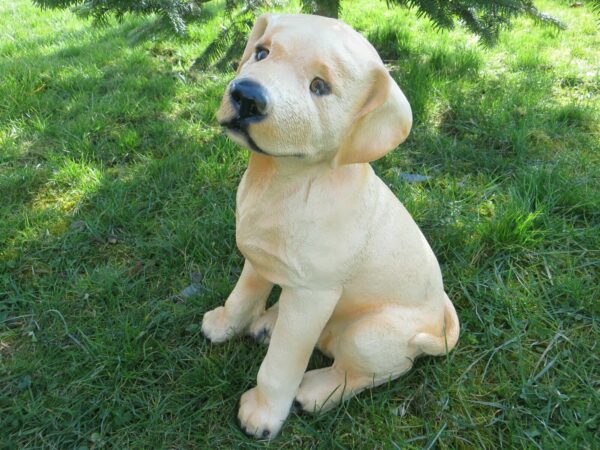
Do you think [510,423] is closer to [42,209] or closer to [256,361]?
[256,361]

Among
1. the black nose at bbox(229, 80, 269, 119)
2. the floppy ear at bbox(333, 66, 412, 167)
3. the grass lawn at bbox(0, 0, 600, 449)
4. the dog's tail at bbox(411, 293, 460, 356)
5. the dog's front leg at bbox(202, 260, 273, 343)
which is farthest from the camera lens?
the dog's front leg at bbox(202, 260, 273, 343)

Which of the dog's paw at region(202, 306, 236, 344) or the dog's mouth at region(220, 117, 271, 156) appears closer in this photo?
the dog's mouth at region(220, 117, 271, 156)

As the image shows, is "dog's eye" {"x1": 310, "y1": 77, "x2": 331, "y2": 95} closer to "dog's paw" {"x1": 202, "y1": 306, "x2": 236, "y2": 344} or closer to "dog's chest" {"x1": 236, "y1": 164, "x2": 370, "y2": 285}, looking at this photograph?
"dog's chest" {"x1": 236, "y1": 164, "x2": 370, "y2": 285}

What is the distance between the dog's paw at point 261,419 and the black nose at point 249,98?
1.01 metres

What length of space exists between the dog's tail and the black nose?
0.95 metres

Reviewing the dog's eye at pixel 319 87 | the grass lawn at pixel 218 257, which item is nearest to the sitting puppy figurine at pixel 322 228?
the dog's eye at pixel 319 87

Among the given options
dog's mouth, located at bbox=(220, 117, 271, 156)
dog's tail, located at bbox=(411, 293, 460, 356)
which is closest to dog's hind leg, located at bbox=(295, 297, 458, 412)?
dog's tail, located at bbox=(411, 293, 460, 356)

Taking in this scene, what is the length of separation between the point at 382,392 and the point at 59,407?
1185 mm

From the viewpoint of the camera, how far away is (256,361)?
78.3 inches

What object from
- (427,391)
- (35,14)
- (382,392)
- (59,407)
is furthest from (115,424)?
(35,14)

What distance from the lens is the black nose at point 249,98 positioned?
1155 mm

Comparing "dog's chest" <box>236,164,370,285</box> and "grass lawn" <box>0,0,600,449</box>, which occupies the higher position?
"dog's chest" <box>236,164,370,285</box>

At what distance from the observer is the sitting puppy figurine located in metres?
1.23

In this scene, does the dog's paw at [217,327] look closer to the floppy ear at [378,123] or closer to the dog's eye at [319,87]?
the floppy ear at [378,123]
